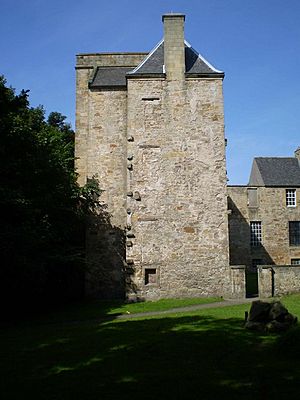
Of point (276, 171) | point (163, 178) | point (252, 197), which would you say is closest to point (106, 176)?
point (163, 178)

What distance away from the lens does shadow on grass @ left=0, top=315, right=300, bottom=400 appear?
588 cm

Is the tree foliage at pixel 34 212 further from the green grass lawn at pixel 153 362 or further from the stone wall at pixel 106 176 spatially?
the green grass lawn at pixel 153 362

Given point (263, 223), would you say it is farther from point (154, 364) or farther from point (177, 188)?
point (154, 364)

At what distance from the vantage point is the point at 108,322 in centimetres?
1356

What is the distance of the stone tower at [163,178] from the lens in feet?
62.3

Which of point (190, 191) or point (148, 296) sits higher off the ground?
point (190, 191)

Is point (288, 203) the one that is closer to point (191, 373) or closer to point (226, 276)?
point (226, 276)

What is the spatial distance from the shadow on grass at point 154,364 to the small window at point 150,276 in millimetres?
7646

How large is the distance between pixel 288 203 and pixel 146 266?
2061 cm

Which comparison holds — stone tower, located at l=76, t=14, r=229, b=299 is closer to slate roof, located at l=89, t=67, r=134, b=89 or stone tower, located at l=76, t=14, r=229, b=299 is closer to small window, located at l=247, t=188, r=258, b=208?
slate roof, located at l=89, t=67, r=134, b=89

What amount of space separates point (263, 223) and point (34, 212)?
24084 mm

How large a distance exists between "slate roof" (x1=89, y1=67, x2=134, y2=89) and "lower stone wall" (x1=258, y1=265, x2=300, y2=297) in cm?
1158

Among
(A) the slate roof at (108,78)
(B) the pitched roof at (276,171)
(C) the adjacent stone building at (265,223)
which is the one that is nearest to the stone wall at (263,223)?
(C) the adjacent stone building at (265,223)

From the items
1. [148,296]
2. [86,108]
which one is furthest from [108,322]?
[86,108]
